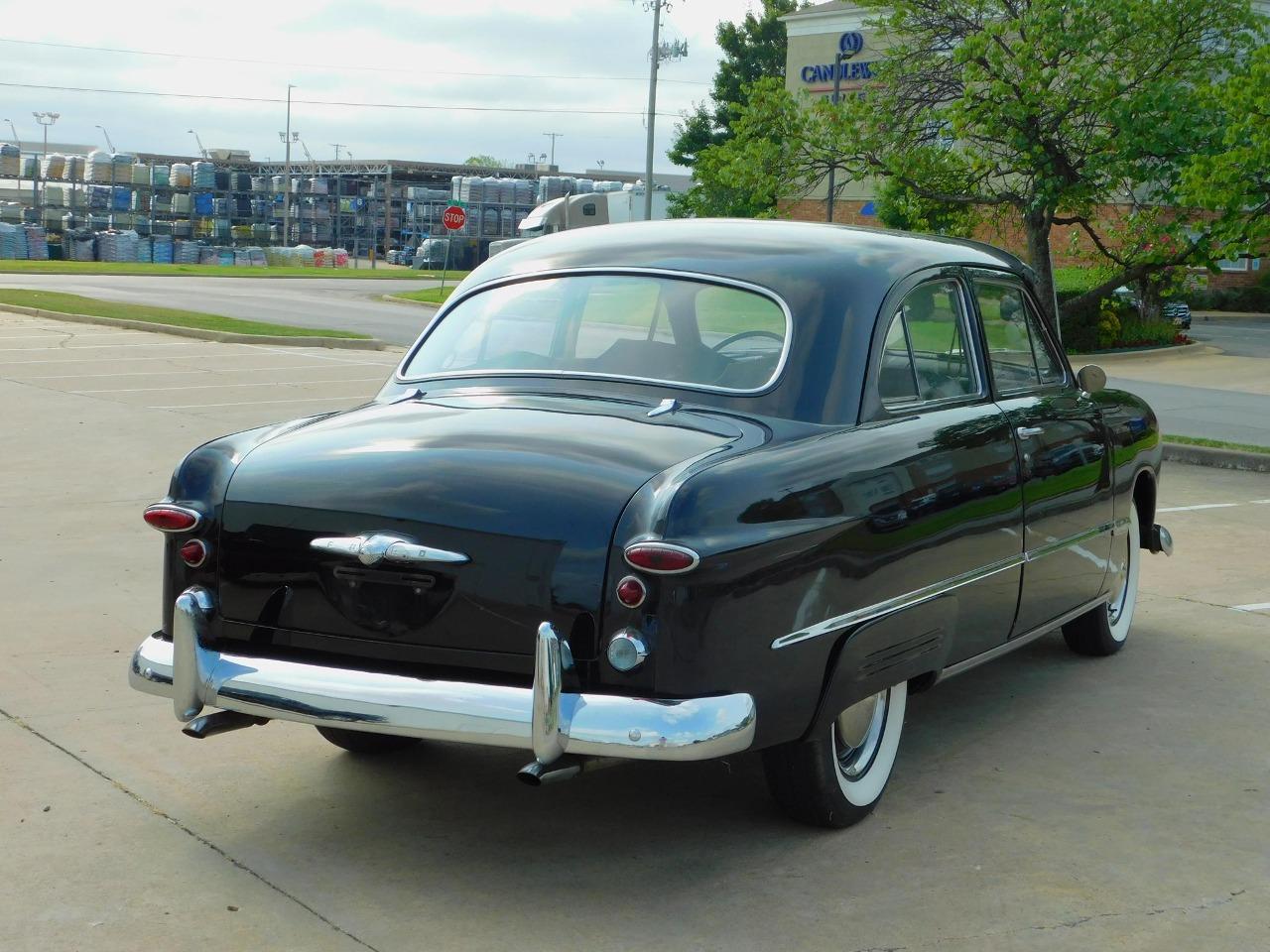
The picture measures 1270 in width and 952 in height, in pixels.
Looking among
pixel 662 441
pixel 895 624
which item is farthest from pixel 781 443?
pixel 895 624

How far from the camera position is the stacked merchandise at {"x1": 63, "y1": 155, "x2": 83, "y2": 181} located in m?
Answer: 69.1

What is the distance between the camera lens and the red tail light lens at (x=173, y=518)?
4246 mm

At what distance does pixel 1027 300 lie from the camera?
606 centimetres

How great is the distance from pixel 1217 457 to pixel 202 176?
64.9m

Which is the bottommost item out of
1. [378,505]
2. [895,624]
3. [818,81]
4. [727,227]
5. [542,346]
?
[895,624]

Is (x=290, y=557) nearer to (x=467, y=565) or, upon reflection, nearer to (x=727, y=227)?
(x=467, y=565)

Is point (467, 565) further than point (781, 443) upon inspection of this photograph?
No

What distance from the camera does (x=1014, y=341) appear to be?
5.85 m

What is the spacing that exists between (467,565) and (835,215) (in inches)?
2016

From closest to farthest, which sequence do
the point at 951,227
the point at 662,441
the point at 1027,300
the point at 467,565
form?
the point at 467,565 < the point at 662,441 < the point at 1027,300 < the point at 951,227

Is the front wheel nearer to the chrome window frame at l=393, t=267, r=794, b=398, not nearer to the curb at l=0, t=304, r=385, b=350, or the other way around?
the chrome window frame at l=393, t=267, r=794, b=398

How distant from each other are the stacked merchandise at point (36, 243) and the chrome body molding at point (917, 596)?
6169 centimetres

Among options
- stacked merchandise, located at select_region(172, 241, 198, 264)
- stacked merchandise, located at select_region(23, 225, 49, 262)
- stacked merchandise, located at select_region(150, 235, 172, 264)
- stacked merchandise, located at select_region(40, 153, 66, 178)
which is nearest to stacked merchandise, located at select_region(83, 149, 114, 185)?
stacked merchandise, located at select_region(40, 153, 66, 178)

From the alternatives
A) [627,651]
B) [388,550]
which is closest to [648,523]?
[627,651]
